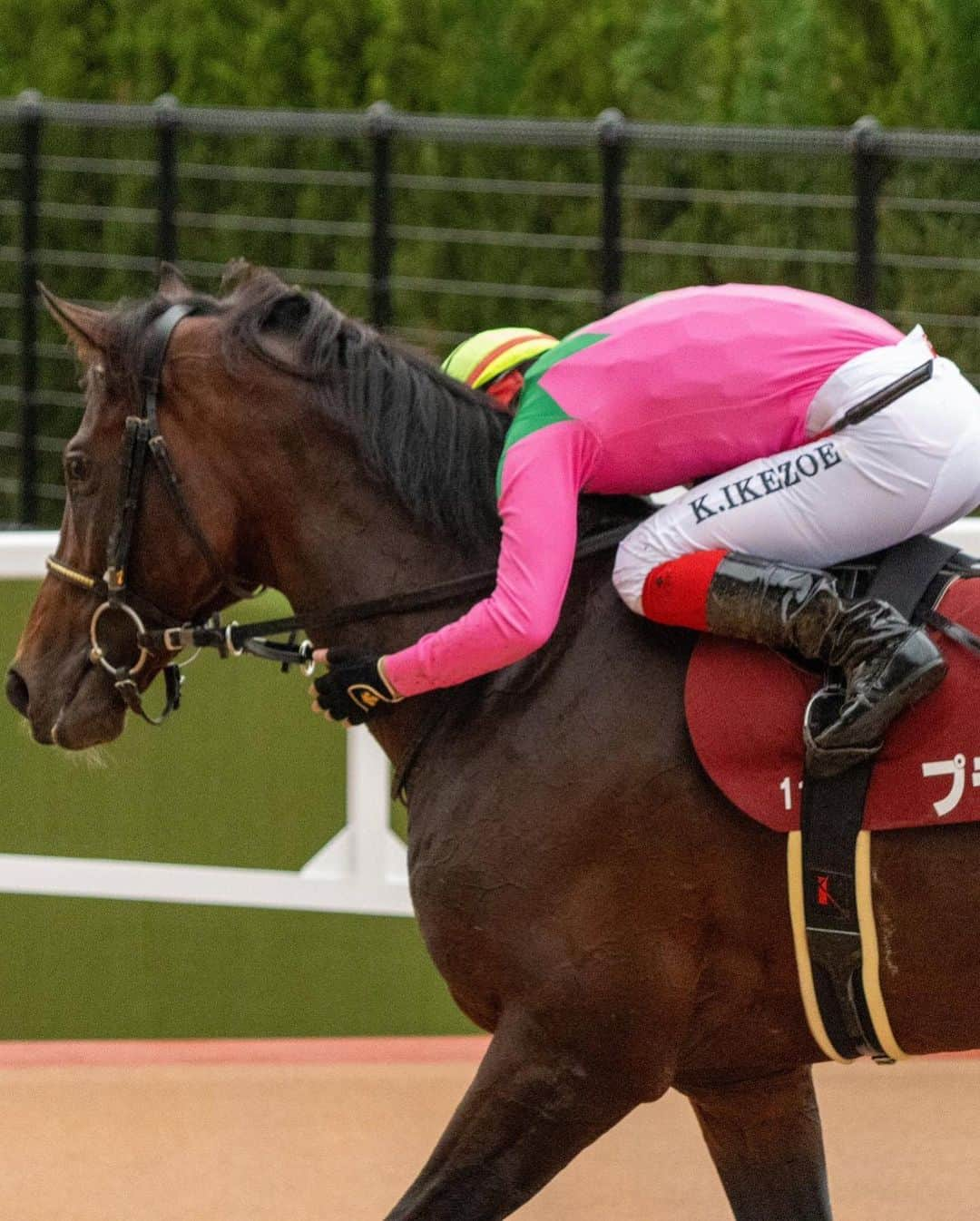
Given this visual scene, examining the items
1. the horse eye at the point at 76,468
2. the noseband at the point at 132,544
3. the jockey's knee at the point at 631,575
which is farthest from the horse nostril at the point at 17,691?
the jockey's knee at the point at 631,575

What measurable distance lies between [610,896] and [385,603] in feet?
1.98

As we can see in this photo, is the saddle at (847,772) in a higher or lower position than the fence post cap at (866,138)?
lower

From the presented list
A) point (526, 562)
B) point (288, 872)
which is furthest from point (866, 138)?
point (526, 562)

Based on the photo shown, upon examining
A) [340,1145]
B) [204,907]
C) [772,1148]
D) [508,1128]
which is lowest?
[340,1145]

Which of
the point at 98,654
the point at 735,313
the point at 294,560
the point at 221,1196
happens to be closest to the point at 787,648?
the point at 735,313

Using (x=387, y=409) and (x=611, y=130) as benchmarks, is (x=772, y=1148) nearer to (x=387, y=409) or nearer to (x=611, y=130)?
(x=387, y=409)

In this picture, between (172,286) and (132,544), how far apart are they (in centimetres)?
47

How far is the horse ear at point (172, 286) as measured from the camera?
3.45 meters

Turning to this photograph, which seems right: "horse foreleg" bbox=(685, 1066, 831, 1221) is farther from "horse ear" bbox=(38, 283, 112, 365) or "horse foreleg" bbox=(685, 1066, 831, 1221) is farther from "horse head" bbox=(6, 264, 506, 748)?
"horse ear" bbox=(38, 283, 112, 365)

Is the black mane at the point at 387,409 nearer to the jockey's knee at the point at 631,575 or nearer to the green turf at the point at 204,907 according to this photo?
the jockey's knee at the point at 631,575

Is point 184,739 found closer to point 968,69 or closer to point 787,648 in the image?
point 787,648

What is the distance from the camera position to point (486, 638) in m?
3.09

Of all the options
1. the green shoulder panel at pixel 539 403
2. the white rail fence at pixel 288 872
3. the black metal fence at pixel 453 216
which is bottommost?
the white rail fence at pixel 288 872

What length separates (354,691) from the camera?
3223 mm
